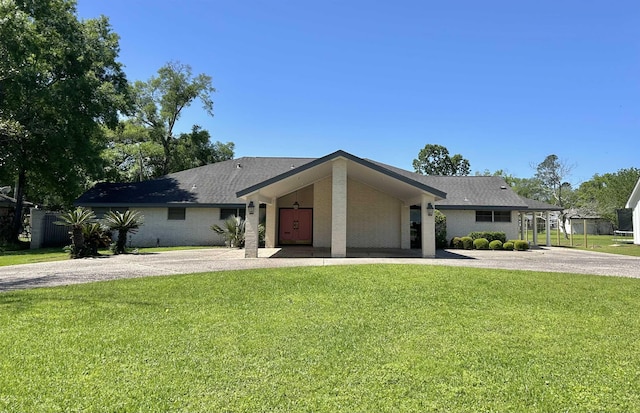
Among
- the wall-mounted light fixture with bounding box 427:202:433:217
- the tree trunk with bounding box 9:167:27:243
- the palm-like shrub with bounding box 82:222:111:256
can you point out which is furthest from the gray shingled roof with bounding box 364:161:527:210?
the tree trunk with bounding box 9:167:27:243

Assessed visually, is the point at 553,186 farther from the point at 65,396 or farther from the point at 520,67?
the point at 65,396

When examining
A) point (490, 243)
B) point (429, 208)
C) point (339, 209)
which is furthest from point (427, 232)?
point (490, 243)

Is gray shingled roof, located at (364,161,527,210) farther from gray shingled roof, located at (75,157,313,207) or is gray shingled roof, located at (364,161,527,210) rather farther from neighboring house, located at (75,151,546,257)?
gray shingled roof, located at (75,157,313,207)

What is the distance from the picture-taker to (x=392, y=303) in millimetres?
6633

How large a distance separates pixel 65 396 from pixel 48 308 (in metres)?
3.65

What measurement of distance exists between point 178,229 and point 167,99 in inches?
791

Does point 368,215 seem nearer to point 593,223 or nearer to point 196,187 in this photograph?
point 196,187

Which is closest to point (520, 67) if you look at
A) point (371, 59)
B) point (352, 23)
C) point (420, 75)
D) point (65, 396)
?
point (420, 75)

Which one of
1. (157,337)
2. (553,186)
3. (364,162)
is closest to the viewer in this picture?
(157,337)

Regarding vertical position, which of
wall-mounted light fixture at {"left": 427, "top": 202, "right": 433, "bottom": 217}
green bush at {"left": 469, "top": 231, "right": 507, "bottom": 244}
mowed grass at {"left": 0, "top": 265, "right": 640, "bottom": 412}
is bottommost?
mowed grass at {"left": 0, "top": 265, "right": 640, "bottom": 412}

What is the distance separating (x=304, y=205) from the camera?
2102cm

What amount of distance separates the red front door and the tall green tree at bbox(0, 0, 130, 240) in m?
13.3

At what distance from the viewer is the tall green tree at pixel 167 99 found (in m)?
36.5

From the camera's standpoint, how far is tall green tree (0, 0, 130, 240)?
2020 centimetres
